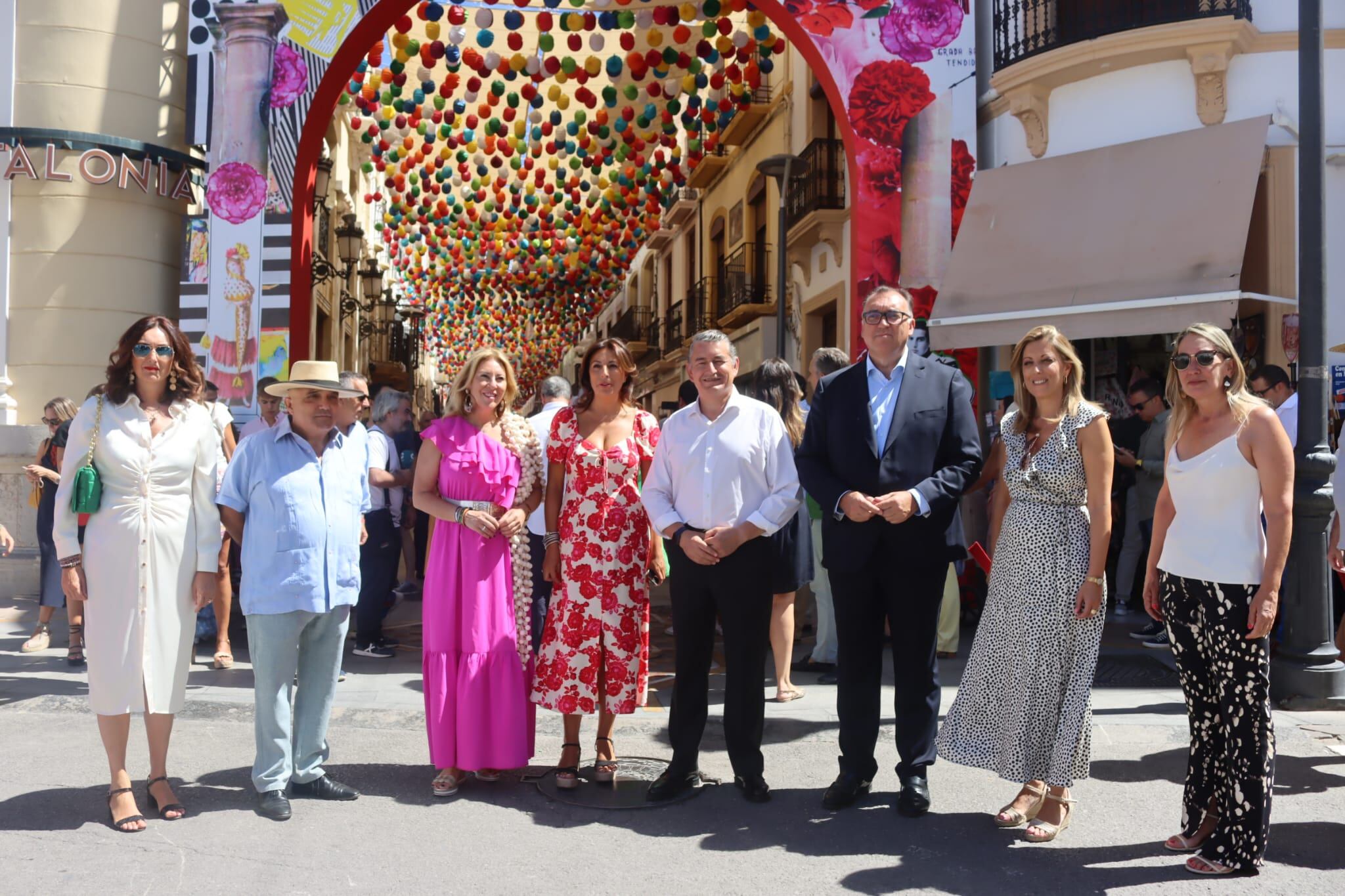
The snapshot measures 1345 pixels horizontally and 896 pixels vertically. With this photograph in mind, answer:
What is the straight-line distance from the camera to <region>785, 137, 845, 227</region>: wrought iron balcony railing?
1587 centimetres

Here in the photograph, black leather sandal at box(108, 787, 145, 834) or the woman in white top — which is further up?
the woman in white top

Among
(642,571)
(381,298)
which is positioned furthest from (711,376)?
(381,298)

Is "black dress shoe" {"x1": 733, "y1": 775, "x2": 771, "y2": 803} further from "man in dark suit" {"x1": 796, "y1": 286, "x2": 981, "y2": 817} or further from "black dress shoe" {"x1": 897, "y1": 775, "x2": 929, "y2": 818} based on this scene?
"black dress shoe" {"x1": 897, "y1": 775, "x2": 929, "y2": 818}

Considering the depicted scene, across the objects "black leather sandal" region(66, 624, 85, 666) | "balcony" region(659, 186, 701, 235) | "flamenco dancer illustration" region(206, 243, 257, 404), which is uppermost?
"balcony" region(659, 186, 701, 235)

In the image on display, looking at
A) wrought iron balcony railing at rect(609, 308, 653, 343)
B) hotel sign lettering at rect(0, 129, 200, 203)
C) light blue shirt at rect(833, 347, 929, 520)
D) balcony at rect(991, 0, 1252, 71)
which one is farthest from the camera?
wrought iron balcony railing at rect(609, 308, 653, 343)

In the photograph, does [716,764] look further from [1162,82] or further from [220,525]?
[1162,82]

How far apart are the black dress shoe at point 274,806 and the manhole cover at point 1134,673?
467cm

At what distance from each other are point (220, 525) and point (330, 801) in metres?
1.22

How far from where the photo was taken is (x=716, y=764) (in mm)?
5367

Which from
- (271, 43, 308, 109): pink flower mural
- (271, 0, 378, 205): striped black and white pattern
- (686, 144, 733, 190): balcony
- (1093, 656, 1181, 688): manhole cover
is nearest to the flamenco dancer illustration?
(271, 0, 378, 205): striped black and white pattern

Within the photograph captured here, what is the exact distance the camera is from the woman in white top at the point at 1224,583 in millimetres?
3906

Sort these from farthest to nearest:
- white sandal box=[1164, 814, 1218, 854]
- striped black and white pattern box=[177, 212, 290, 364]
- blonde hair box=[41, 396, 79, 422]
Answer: striped black and white pattern box=[177, 212, 290, 364]
blonde hair box=[41, 396, 79, 422]
white sandal box=[1164, 814, 1218, 854]

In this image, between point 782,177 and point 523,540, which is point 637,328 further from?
point 523,540

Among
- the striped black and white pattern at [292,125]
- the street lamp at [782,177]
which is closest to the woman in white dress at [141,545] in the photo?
the striped black and white pattern at [292,125]
